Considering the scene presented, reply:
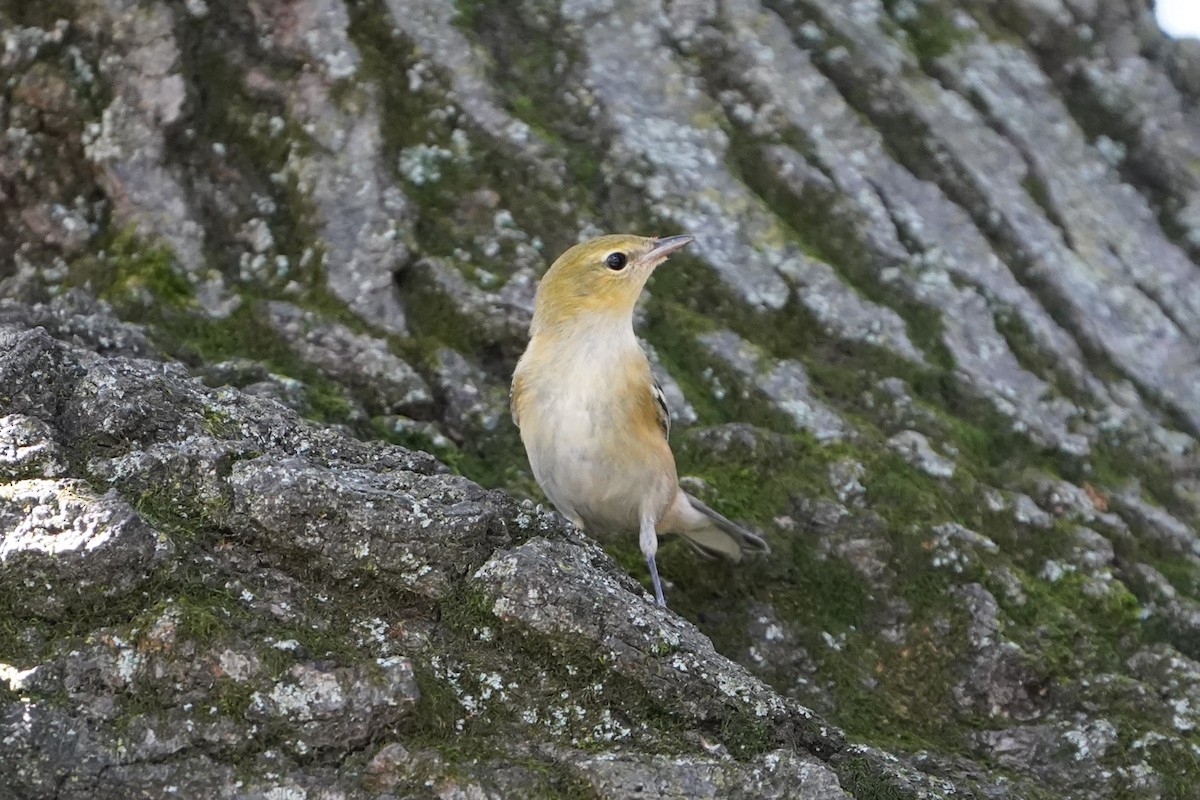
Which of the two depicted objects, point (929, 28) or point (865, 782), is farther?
point (929, 28)

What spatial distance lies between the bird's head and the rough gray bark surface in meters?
0.39

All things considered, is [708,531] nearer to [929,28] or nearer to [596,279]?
[596,279]

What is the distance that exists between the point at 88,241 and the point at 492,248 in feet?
6.65

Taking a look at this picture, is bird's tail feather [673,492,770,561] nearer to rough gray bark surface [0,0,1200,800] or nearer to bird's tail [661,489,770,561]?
bird's tail [661,489,770,561]

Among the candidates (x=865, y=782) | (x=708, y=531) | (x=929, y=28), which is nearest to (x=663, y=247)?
(x=708, y=531)

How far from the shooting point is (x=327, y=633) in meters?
3.65

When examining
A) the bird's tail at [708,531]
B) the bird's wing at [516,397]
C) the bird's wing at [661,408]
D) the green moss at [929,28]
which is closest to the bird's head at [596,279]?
the bird's wing at [516,397]

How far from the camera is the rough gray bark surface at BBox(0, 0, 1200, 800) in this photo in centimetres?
351

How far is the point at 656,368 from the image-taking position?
6.41 metres

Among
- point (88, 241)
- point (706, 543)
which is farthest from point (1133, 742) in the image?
point (88, 241)

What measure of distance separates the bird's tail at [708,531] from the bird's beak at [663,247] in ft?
3.97

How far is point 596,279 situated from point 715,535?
1.37 meters

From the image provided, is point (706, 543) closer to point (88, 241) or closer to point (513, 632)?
point (513, 632)

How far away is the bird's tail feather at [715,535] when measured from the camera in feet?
18.3
